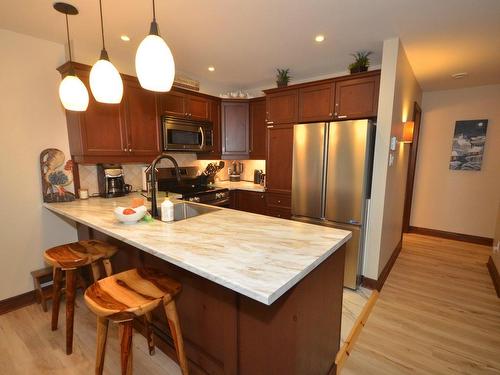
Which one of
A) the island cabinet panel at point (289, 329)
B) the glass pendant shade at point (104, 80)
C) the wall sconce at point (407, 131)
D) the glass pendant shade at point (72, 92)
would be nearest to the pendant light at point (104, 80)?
the glass pendant shade at point (104, 80)

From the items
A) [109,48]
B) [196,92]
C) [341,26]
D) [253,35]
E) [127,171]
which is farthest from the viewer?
[196,92]

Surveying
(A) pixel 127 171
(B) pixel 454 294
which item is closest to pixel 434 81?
(B) pixel 454 294

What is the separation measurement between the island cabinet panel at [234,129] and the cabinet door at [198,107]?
32 cm

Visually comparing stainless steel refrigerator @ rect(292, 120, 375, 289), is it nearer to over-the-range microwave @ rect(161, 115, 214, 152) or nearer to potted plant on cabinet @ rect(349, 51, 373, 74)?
potted plant on cabinet @ rect(349, 51, 373, 74)

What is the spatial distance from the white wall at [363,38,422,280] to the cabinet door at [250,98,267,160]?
170 centimetres

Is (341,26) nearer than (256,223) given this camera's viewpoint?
No

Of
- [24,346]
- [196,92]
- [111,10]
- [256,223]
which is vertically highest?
[111,10]

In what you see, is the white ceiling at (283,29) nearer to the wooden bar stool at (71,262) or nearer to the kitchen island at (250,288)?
the kitchen island at (250,288)

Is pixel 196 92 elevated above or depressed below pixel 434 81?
below

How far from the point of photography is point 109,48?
259cm

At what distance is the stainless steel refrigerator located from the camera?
2.46 m

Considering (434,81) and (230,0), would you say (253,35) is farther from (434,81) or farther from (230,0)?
(434,81)

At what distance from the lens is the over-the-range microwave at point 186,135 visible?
3062 mm

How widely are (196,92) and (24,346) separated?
313cm
